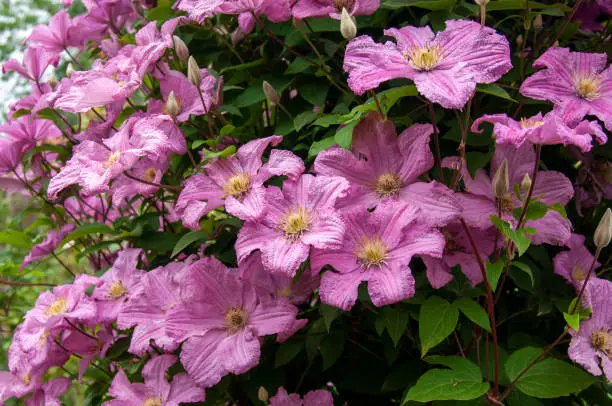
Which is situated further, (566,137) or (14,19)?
A: (14,19)

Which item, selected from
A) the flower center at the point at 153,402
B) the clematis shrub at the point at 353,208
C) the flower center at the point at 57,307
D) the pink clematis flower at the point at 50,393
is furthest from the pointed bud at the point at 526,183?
the pink clematis flower at the point at 50,393

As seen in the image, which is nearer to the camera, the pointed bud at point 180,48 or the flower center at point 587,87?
the flower center at point 587,87

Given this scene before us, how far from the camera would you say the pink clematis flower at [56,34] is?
129 centimetres

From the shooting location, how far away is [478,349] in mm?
873

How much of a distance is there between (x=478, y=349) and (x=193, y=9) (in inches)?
27.2

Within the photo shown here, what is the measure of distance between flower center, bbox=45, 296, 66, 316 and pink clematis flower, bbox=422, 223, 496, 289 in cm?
71

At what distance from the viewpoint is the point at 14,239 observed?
133 cm

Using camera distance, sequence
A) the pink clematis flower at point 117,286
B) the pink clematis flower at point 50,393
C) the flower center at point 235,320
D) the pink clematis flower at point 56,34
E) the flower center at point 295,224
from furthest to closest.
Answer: the pink clematis flower at point 56,34 < the pink clematis flower at point 50,393 < the pink clematis flower at point 117,286 < the flower center at point 235,320 < the flower center at point 295,224

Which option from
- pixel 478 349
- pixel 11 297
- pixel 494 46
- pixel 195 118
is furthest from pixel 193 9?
pixel 11 297

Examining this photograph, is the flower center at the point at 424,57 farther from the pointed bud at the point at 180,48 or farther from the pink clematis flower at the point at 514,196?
the pointed bud at the point at 180,48

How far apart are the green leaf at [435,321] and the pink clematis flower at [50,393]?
0.82 m

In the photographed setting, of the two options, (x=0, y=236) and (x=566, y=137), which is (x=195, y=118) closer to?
(x=0, y=236)

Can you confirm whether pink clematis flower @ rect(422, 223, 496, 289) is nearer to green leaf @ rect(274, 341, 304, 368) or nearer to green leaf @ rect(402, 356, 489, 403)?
green leaf @ rect(402, 356, 489, 403)

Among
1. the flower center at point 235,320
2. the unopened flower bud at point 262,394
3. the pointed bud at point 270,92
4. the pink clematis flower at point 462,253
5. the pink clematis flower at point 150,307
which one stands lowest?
the unopened flower bud at point 262,394
